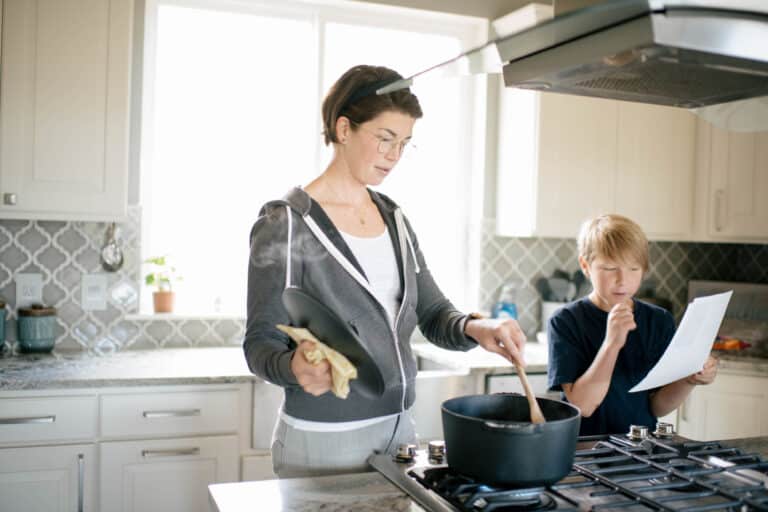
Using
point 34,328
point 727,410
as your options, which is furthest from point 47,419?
point 727,410

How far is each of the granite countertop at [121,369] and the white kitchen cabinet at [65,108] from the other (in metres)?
0.51

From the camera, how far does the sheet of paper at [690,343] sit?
155 centimetres

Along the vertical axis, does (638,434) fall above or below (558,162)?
below

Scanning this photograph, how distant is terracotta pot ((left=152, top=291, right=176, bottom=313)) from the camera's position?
3104 millimetres

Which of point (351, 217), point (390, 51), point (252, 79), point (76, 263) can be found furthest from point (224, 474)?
point (390, 51)

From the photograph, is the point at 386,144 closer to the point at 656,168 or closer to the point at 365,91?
the point at 365,91

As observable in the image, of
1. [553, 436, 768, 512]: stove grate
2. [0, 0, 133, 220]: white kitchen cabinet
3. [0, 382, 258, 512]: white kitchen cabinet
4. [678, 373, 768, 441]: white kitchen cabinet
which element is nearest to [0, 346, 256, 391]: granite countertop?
[0, 382, 258, 512]: white kitchen cabinet

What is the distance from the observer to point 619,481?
1233mm

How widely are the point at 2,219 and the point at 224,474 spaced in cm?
127

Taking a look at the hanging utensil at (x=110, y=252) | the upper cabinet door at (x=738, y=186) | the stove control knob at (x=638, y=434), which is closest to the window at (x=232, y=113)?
the hanging utensil at (x=110, y=252)

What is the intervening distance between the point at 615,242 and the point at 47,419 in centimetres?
175

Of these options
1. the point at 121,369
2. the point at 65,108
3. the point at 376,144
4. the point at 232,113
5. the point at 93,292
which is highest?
the point at 232,113

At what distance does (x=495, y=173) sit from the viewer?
361 centimetres

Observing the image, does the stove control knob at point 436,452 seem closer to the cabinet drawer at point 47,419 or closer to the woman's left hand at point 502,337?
the woman's left hand at point 502,337
